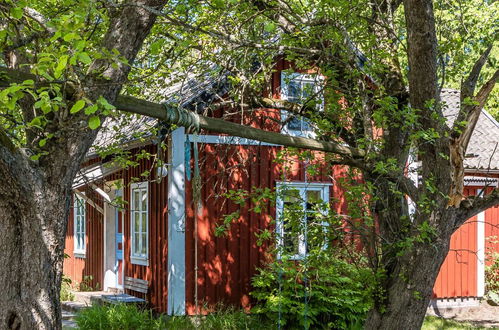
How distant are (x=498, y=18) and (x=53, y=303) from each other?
1119 centimetres

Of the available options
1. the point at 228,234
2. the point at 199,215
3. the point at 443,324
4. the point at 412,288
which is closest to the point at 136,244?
the point at 228,234

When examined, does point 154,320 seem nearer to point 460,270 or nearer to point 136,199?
point 136,199

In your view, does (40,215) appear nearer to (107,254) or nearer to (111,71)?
(111,71)

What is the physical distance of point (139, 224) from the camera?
15.3 meters

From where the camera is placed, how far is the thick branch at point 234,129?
6.16 metres

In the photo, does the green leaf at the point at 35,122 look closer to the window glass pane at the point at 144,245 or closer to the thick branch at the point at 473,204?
the thick branch at the point at 473,204

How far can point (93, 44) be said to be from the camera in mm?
9945

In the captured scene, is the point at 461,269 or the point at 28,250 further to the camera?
the point at 461,269

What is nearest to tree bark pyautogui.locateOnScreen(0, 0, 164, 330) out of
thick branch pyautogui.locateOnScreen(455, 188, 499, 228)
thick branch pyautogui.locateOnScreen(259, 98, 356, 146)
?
thick branch pyautogui.locateOnScreen(259, 98, 356, 146)

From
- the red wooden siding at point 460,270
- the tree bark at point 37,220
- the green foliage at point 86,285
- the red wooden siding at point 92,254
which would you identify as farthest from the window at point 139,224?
the tree bark at point 37,220

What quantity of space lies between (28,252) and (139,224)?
979 centimetres

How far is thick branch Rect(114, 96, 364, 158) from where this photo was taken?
6160 mm

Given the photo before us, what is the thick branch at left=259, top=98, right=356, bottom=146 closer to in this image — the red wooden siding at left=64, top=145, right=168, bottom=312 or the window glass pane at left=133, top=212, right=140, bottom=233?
the red wooden siding at left=64, top=145, right=168, bottom=312

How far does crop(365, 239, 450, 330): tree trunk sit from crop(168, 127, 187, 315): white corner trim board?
210 inches
